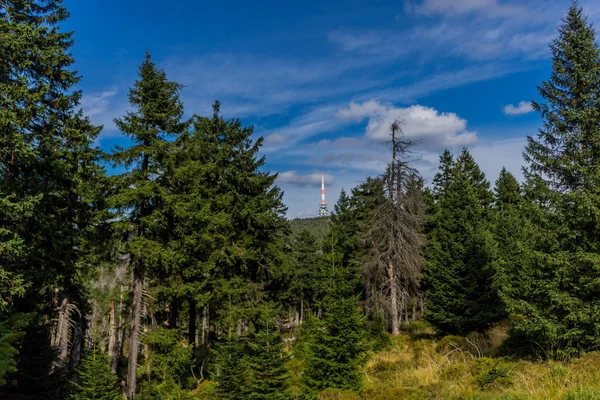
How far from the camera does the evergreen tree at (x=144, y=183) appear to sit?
15.5m

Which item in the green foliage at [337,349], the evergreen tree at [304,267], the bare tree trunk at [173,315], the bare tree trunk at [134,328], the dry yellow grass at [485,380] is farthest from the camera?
the evergreen tree at [304,267]

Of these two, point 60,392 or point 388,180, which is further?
point 388,180

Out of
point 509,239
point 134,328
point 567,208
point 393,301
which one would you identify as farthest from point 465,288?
point 134,328

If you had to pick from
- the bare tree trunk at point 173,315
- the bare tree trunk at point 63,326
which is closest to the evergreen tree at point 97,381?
the bare tree trunk at point 63,326

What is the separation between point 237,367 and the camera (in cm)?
1134

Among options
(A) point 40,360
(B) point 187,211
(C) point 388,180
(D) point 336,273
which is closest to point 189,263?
(B) point 187,211

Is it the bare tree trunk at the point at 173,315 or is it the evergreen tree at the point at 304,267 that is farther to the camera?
the evergreen tree at the point at 304,267

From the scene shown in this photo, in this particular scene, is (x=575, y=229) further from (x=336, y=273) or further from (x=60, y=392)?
(x=60, y=392)

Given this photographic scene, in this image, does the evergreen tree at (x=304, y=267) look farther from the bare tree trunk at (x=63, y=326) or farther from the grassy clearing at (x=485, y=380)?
the grassy clearing at (x=485, y=380)

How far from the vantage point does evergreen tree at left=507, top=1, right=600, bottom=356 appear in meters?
11.8

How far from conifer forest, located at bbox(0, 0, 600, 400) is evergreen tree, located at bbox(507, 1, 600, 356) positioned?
2.3 inches

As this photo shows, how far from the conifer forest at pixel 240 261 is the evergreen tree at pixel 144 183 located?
0.08 meters

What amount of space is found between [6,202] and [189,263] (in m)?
9.29

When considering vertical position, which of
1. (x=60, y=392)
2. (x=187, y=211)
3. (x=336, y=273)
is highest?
(x=187, y=211)
